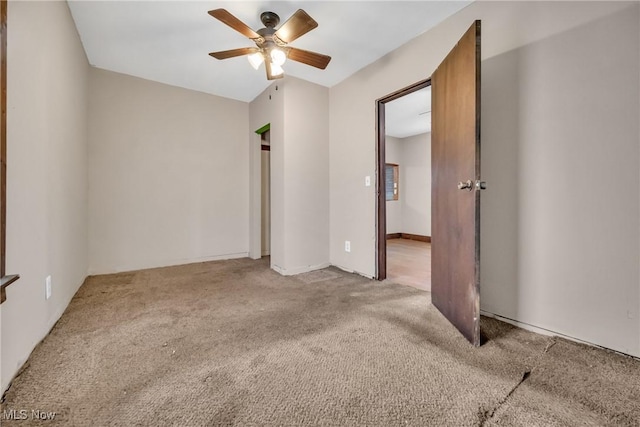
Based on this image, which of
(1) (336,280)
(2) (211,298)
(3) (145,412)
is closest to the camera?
(3) (145,412)

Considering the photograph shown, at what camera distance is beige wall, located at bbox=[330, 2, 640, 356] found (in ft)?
4.57

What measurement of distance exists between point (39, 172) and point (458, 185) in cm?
262

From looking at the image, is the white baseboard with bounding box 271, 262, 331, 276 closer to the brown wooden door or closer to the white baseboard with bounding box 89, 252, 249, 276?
the white baseboard with bounding box 89, 252, 249, 276

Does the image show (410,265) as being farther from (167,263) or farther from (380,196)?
(167,263)

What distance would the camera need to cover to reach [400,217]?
252 inches

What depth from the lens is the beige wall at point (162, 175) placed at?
10.2 feet

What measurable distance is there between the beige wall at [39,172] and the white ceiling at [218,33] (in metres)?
0.31

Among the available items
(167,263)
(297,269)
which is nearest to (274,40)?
(297,269)

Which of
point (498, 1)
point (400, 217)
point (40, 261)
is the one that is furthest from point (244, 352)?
point (400, 217)

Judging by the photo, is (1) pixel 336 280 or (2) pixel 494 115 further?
(1) pixel 336 280

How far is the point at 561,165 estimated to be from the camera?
1583 mm

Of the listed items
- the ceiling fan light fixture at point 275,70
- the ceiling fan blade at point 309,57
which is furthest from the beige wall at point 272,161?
the ceiling fan blade at point 309,57

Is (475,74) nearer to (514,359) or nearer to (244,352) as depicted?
(514,359)

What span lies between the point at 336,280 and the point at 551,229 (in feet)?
6.14
